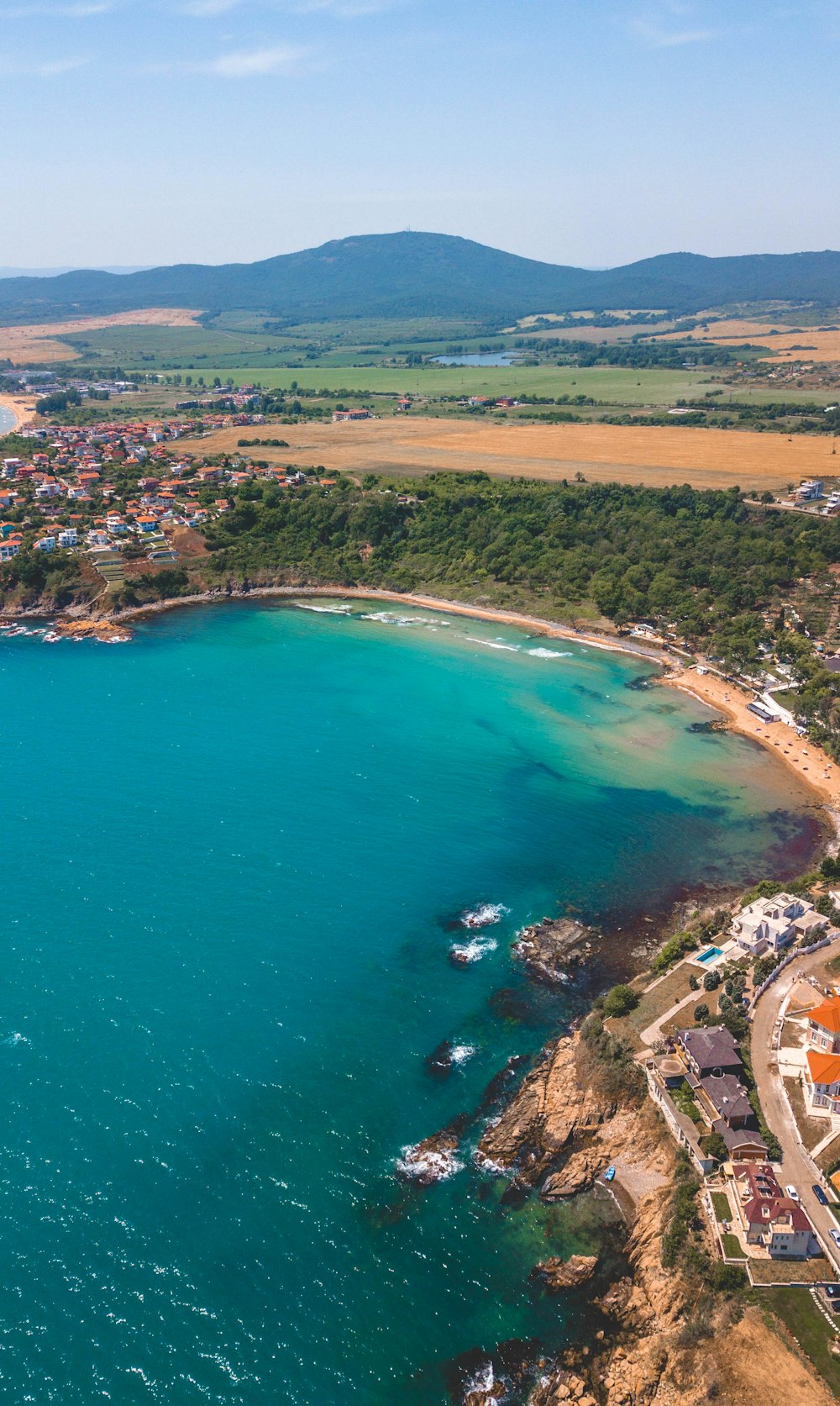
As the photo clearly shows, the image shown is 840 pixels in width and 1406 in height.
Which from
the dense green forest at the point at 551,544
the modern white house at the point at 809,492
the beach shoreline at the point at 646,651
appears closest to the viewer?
the beach shoreline at the point at 646,651

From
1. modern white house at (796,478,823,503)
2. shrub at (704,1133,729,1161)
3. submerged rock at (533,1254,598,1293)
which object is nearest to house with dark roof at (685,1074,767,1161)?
shrub at (704,1133,729,1161)

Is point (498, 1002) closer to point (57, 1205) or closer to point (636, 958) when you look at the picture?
point (636, 958)

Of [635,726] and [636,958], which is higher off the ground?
[635,726]

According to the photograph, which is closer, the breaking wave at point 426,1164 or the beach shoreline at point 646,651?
the breaking wave at point 426,1164

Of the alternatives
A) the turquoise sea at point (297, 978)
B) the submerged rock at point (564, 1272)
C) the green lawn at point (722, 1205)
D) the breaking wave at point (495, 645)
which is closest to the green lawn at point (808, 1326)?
the green lawn at point (722, 1205)

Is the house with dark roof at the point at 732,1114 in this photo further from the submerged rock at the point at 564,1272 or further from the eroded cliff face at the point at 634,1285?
the submerged rock at the point at 564,1272

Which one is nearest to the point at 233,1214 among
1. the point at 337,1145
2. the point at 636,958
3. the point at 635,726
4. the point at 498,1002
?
the point at 337,1145
